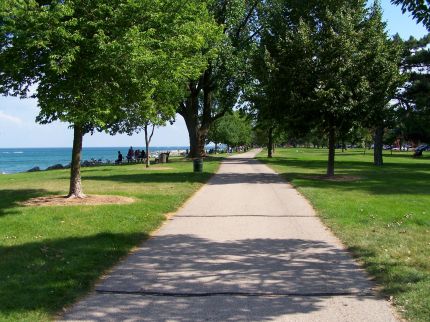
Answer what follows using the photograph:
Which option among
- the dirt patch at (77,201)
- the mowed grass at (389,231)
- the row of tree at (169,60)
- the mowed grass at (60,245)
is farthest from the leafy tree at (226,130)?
the mowed grass at (60,245)

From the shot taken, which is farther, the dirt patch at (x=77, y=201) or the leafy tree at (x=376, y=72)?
the leafy tree at (x=376, y=72)

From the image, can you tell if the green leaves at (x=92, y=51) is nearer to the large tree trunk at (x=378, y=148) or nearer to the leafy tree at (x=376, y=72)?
the leafy tree at (x=376, y=72)

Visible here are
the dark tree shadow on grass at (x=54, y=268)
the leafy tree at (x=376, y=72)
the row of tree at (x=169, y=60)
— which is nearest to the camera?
the dark tree shadow on grass at (x=54, y=268)

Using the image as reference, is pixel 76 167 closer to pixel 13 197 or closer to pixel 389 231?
pixel 13 197

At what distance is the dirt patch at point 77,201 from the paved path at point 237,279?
3.19 m

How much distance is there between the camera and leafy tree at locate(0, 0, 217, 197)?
10.3m

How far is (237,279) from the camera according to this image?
6.04 meters

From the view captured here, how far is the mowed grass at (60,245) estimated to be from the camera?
17.2 feet

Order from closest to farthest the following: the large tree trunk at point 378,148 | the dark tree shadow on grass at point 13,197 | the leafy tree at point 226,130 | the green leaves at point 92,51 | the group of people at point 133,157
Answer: the green leaves at point 92,51, the dark tree shadow on grass at point 13,197, the large tree trunk at point 378,148, the group of people at point 133,157, the leafy tree at point 226,130

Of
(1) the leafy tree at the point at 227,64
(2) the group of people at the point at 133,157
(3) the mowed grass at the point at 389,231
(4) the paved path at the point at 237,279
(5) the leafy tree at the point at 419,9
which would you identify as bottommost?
(4) the paved path at the point at 237,279

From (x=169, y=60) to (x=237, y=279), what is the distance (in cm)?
746

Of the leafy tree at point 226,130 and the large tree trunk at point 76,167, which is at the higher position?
the leafy tree at point 226,130

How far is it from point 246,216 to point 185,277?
5015mm

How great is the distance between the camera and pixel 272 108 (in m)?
22.7
